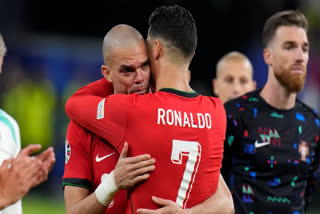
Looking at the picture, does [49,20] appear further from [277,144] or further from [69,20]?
[277,144]

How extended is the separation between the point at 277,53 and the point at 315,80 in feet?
28.8

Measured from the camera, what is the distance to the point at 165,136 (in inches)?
101

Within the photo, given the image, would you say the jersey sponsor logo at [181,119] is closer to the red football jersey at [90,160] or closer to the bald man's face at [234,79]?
the red football jersey at [90,160]

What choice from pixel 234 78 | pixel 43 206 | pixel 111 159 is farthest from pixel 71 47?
pixel 111 159

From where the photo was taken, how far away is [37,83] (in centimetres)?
1171

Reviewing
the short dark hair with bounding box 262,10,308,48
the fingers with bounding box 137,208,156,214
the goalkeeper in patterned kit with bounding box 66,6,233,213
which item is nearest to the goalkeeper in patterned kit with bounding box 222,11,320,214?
the short dark hair with bounding box 262,10,308,48

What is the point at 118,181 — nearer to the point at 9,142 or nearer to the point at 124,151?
the point at 124,151

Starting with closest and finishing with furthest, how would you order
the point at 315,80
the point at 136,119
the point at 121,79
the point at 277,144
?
the point at 136,119 < the point at 121,79 < the point at 277,144 < the point at 315,80

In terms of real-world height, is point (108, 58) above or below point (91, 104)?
above

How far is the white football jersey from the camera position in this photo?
356 centimetres

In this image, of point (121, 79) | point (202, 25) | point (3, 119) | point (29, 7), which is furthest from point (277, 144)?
point (29, 7)

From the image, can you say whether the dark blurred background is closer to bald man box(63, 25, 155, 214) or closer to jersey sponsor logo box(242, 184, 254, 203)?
jersey sponsor logo box(242, 184, 254, 203)

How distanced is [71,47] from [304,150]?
30.2 ft

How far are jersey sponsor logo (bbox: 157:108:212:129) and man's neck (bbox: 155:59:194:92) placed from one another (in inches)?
7.0
